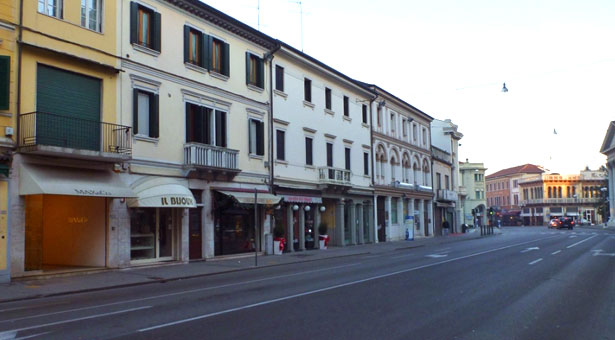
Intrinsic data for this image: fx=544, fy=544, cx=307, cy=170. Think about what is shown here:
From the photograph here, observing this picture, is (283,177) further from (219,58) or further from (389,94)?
(389,94)

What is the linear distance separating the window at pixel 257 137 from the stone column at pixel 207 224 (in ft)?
13.2

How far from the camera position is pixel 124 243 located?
1933cm

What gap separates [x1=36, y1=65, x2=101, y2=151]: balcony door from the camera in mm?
16719

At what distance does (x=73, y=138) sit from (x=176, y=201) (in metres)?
4.45

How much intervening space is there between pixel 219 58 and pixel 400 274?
44.1 feet

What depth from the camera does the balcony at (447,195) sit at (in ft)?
176

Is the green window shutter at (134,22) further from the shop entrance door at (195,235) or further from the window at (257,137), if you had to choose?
the window at (257,137)

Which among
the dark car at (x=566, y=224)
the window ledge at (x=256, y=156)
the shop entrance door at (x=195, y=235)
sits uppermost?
the window ledge at (x=256, y=156)

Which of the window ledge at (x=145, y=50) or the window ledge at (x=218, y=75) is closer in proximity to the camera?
the window ledge at (x=145, y=50)

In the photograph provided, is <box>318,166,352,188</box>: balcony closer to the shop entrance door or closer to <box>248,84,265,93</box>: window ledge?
<box>248,84,265,93</box>: window ledge

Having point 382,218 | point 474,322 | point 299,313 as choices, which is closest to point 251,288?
point 299,313

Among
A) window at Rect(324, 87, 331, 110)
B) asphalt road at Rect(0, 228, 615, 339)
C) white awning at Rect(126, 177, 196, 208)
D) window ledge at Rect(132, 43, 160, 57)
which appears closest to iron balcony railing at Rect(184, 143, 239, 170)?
white awning at Rect(126, 177, 196, 208)

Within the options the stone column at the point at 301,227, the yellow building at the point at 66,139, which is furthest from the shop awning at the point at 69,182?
the stone column at the point at 301,227

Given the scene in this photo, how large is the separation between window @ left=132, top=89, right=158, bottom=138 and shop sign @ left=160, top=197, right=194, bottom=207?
2.60 metres
